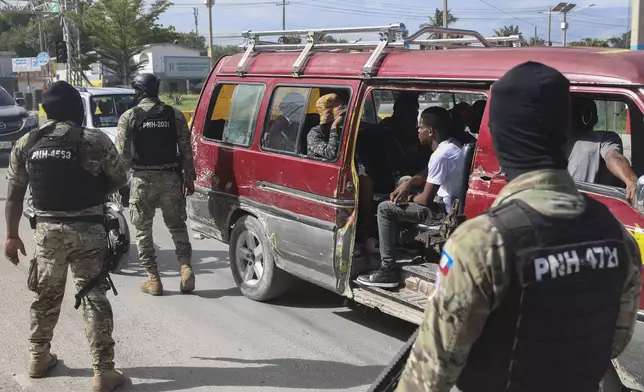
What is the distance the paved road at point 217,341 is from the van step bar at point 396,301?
1.21 ft

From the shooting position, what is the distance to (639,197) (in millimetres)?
3162

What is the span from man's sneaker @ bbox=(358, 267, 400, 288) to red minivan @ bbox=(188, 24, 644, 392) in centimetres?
6

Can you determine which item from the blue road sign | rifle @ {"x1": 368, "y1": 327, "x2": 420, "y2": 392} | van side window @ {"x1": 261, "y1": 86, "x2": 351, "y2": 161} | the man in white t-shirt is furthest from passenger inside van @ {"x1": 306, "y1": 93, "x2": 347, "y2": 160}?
the blue road sign

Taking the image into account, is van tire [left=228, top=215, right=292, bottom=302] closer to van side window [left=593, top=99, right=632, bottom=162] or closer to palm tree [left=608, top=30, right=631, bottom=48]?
van side window [left=593, top=99, right=632, bottom=162]

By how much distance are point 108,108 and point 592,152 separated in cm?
1037

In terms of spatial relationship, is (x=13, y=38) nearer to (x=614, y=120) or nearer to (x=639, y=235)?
(x=614, y=120)

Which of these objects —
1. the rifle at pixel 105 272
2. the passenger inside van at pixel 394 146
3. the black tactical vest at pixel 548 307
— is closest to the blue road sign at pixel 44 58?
the passenger inside van at pixel 394 146

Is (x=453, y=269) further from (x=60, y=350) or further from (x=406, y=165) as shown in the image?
(x=406, y=165)

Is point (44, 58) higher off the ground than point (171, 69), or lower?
lower

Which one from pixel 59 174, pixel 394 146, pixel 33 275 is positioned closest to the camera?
pixel 59 174

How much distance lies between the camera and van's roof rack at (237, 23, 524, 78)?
4.73 metres

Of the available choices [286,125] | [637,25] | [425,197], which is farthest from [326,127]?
[637,25]

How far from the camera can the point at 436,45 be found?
5.53 metres

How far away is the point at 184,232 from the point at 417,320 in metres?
2.72
